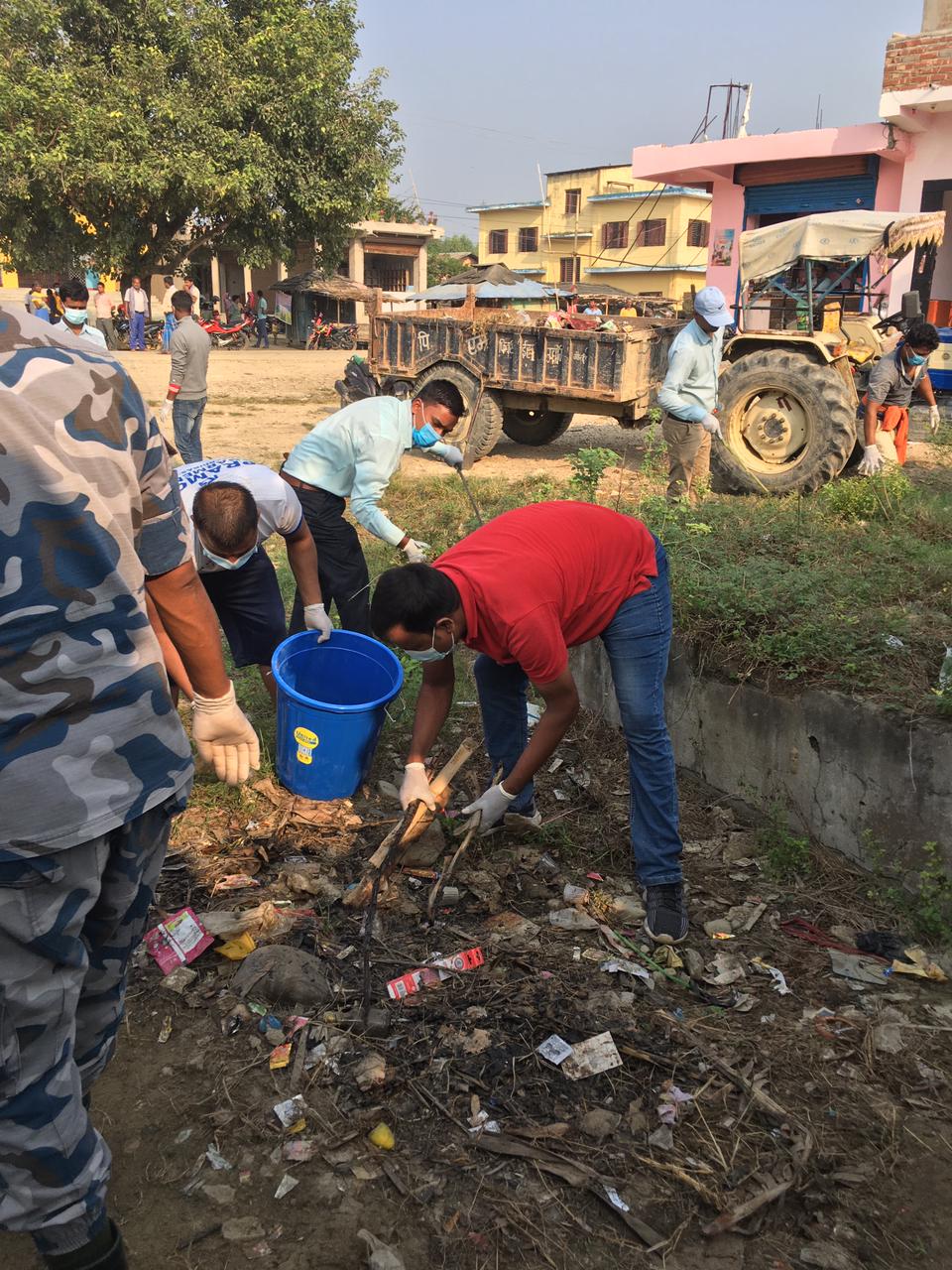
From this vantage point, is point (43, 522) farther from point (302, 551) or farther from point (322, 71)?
point (322, 71)

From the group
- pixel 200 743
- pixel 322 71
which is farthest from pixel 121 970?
pixel 322 71

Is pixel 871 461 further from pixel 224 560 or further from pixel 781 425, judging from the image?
pixel 224 560

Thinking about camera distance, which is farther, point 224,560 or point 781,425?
point 781,425

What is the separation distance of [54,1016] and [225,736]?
2.78ft

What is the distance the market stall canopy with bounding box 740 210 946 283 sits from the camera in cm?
802

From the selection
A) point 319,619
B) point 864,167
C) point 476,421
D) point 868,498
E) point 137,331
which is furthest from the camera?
point 137,331

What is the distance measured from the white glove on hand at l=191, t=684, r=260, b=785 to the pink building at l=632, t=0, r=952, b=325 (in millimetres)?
11193

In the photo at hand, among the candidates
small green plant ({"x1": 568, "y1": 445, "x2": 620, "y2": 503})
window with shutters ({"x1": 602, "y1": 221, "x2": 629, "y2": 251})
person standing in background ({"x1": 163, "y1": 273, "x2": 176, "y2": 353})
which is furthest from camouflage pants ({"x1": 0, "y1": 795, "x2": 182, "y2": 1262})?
window with shutters ({"x1": 602, "y1": 221, "x2": 629, "y2": 251})

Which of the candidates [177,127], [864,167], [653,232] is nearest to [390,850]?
[864,167]

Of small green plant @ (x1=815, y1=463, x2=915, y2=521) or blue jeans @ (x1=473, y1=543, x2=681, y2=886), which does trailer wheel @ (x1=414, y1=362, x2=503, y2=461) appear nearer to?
small green plant @ (x1=815, y1=463, x2=915, y2=521)

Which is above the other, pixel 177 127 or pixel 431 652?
pixel 177 127

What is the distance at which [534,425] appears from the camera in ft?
37.0

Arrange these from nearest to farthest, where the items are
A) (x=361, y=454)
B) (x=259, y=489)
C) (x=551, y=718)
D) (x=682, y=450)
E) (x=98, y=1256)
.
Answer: (x=98, y=1256), (x=551, y=718), (x=259, y=489), (x=361, y=454), (x=682, y=450)

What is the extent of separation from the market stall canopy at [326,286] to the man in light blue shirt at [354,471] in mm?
24387
